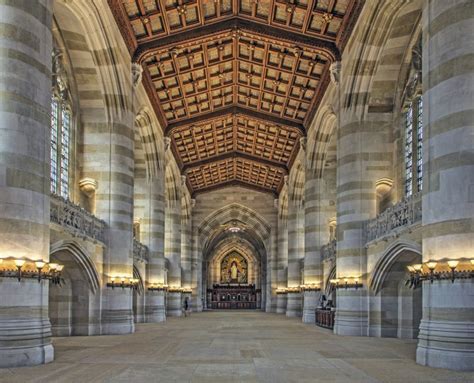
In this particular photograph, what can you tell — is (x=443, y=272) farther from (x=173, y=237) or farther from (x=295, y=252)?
(x=173, y=237)

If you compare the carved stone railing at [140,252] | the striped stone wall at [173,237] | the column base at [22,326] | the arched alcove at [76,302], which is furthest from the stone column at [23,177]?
the striped stone wall at [173,237]

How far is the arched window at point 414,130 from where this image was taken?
78.0ft

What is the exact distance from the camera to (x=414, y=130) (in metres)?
24.4

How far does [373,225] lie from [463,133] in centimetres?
999

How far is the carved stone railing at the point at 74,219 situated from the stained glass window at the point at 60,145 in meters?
1.88

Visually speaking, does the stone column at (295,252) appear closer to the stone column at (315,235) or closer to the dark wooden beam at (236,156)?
the dark wooden beam at (236,156)

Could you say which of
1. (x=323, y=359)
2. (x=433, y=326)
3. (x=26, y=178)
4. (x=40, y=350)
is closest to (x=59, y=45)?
(x=26, y=178)

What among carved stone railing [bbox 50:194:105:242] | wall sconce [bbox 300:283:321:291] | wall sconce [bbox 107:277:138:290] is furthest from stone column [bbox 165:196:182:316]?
carved stone railing [bbox 50:194:105:242]

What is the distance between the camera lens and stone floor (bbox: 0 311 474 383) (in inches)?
509

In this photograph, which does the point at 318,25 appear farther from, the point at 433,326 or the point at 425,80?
the point at 433,326

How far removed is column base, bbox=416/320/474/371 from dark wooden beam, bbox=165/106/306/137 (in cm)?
2372

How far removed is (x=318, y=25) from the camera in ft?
87.5

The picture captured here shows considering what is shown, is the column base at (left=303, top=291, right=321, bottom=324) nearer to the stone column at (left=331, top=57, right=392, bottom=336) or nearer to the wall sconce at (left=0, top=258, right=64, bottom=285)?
the stone column at (left=331, top=57, right=392, bottom=336)

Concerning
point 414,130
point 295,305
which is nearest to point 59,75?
point 414,130
